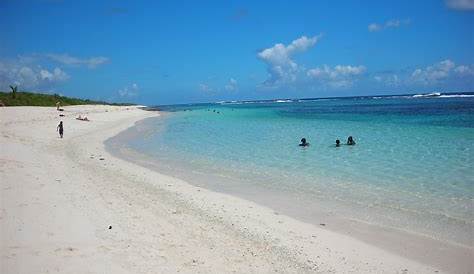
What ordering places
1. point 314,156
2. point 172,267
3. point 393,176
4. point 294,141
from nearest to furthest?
1. point 172,267
2. point 393,176
3. point 314,156
4. point 294,141

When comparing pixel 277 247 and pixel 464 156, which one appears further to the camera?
pixel 464 156

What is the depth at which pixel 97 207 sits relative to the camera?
9359mm

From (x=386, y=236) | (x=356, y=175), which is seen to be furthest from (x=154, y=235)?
(x=356, y=175)

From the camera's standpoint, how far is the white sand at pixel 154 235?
21.1 feet

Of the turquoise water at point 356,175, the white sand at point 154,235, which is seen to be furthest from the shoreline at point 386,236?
the white sand at point 154,235

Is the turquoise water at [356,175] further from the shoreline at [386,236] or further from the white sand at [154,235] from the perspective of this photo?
the white sand at [154,235]

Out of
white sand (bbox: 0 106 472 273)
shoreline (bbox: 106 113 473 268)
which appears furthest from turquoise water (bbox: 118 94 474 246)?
white sand (bbox: 0 106 472 273)

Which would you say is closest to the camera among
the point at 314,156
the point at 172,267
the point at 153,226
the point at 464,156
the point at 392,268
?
the point at 172,267

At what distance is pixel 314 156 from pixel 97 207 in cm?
1189

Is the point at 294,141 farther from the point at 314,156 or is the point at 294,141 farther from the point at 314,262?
the point at 314,262

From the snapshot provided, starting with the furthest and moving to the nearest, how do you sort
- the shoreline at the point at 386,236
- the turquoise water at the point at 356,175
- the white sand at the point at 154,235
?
the turquoise water at the point at 356,175, the shoreline at the point at 386,236, the white sand at the point at 154,235

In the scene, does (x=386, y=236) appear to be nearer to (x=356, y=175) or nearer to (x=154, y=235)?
(x=154, y=235)

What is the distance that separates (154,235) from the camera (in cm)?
775

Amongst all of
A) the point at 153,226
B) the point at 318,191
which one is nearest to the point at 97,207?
the point at 153,226
